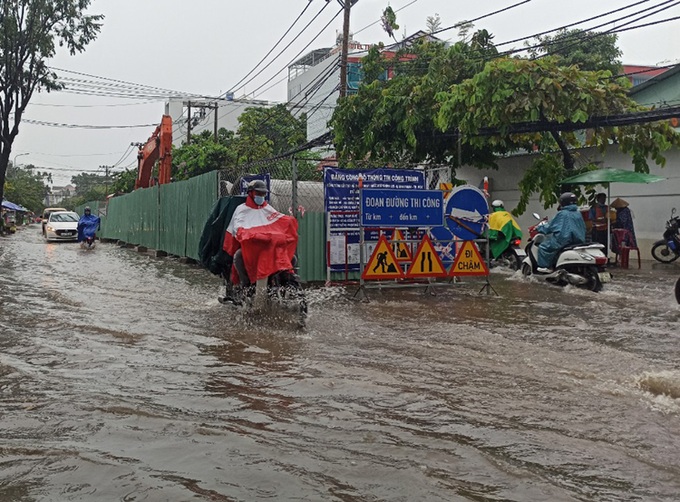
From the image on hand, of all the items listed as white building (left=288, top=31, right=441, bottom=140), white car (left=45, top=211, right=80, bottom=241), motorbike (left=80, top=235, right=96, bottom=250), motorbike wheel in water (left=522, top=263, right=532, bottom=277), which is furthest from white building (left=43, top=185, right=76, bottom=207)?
motorbike wheel in water (left=522, top=263, right=532, bottom=277)

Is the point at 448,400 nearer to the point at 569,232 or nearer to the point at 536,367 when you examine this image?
the point at 536,367

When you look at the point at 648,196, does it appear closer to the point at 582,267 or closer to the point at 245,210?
the point at 582,267

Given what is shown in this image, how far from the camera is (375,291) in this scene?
11.2 metres

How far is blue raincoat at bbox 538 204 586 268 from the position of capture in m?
11.6

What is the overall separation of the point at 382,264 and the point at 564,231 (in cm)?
331

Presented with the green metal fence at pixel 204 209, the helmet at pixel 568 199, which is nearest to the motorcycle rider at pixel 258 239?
the green metal fence at pixel 204 209

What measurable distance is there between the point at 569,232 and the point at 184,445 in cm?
901

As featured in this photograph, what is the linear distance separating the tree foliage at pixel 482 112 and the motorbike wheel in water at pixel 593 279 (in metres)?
4.14

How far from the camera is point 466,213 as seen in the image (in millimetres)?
11227

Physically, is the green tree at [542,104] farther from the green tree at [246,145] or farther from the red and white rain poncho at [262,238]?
the green tree at [246,145]

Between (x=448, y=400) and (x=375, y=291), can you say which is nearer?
(x=448, y=400)

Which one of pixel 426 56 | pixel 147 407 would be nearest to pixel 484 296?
pixel 147 407

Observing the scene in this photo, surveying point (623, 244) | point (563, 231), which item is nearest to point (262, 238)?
point (563, 231)

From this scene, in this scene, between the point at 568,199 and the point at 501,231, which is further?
the point at 501,231
